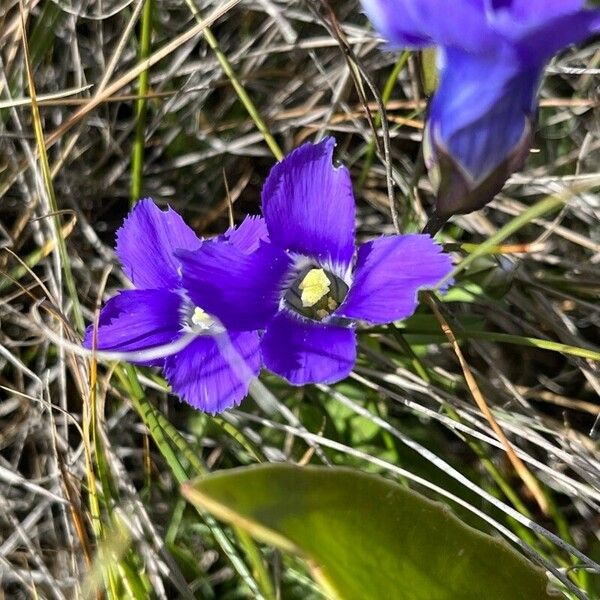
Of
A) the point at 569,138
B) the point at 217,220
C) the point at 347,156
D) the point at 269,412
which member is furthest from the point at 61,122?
the point at 569,138

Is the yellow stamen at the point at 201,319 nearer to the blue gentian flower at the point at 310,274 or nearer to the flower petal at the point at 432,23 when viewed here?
the blue gentian flower at the point at 310,274

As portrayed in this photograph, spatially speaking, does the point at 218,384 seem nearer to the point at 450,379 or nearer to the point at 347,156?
the point at 450,379

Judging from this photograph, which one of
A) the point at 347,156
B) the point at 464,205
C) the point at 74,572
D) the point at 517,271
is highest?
the point at 464,205

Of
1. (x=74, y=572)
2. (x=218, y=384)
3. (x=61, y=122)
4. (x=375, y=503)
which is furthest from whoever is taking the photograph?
(x=61, y=122)

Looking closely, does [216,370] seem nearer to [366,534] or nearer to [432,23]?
[366,534]

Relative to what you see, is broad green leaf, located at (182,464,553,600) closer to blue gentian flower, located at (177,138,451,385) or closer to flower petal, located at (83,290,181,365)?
blue gentian flower, located at (177,138,451,385)

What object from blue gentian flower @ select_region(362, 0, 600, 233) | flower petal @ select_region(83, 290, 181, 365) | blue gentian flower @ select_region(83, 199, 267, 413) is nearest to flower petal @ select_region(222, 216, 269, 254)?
blue gentian flower @ select_region(83, 199, 267, 413)
